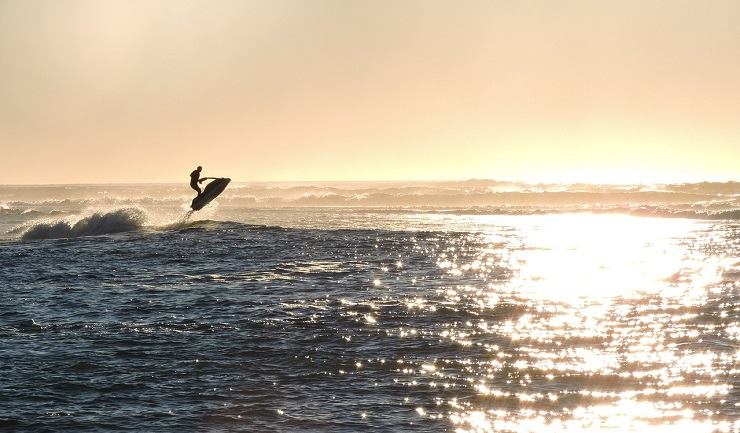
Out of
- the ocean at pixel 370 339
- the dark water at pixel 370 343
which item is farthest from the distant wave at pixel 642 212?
the dark water at pixel 370 343

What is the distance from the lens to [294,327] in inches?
602

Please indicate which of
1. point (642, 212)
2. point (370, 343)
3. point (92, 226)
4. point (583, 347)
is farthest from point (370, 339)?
point (642, 212)

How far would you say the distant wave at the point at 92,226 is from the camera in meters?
39.8

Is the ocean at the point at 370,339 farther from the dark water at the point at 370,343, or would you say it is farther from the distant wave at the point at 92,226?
the distant wave at the point at 92,226

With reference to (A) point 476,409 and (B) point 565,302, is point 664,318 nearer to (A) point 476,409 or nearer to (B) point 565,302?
(B) point 565,302

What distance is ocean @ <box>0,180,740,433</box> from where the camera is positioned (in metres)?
9.94

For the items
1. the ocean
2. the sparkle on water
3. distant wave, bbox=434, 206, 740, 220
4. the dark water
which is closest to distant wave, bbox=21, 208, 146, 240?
the ocean

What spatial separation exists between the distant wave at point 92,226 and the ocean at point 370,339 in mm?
8336

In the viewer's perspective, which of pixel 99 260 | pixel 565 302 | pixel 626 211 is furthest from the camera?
pixel 626 211

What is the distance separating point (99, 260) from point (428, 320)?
1647 cm

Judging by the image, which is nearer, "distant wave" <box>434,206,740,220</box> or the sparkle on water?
the sparkle on water

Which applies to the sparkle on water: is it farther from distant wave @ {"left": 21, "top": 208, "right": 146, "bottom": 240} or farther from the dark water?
distant wave @ {"left": 21, "top": 208, "right": 146, "bottom": 240}

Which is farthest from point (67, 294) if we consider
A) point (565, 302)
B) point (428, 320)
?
point (565, 302)

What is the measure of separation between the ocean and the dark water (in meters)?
0.05
